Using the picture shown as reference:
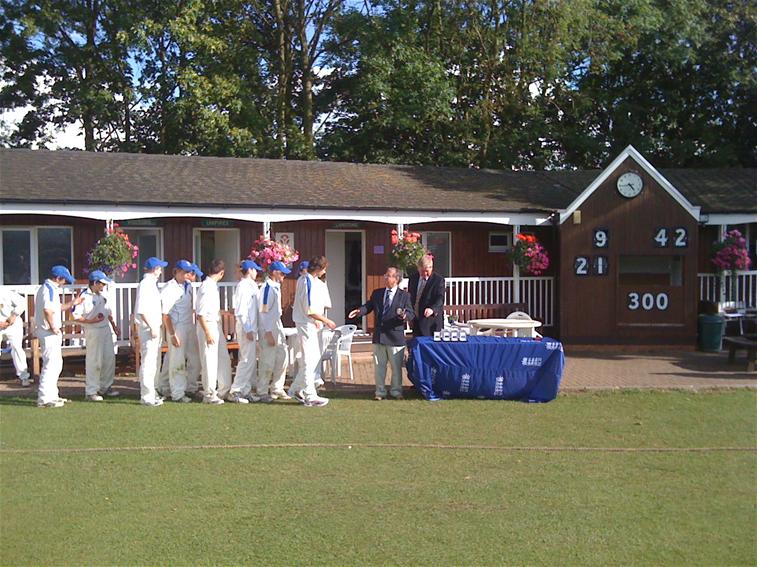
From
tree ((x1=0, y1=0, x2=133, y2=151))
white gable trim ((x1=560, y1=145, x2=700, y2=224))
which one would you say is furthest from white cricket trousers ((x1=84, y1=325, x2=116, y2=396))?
tree ((x1=0, y1=0, x2=133, y2=151))

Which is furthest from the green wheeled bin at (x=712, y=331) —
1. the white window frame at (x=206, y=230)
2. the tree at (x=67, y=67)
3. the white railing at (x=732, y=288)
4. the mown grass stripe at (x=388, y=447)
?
the tree at (x=67, y=67)

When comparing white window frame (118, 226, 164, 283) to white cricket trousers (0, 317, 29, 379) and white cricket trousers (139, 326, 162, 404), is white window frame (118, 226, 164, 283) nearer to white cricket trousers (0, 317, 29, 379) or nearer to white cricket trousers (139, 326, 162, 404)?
white cricket trousers (0, 317, 29, 379)

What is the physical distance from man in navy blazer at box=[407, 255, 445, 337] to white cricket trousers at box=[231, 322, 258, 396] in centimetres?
225

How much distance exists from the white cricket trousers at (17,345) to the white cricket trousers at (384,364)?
5148mm

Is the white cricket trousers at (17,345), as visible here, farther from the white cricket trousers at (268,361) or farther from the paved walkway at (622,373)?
the white cricket trousers at (268,361)

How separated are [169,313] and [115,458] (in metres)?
3.23

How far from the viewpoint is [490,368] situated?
426 inches

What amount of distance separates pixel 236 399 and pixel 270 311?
1248 millimetres

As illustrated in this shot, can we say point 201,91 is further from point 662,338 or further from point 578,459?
point 578,459

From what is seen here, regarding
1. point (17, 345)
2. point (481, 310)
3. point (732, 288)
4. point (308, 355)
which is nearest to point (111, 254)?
point (17, 345)

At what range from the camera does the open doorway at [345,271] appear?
1777cm

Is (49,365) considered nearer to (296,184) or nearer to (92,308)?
(92,308)

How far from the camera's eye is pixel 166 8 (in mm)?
25328

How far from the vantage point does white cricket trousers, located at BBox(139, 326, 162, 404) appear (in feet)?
34.4
